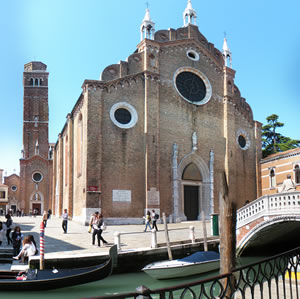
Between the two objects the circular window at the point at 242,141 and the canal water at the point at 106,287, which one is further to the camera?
the circular window at the point at 242,141

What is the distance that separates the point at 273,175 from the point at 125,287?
62.4 feet

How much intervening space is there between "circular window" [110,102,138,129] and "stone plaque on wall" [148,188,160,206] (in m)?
4.30

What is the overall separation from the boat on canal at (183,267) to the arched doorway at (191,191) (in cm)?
1177

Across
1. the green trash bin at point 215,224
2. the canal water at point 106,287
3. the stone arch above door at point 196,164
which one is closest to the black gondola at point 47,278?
the canal water at point 106,287

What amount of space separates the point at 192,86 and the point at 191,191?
7.58 meters

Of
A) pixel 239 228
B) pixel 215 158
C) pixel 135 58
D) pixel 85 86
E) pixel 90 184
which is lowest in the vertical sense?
pixel 239 228

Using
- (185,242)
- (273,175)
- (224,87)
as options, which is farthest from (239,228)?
(224,87)

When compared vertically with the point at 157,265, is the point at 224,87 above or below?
above

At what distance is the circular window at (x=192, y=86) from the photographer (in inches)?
994

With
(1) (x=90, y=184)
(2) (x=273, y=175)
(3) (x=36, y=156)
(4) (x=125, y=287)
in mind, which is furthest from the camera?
→ (3) (x=36, y=156)

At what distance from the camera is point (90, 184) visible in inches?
813

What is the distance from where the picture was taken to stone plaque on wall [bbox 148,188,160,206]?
21.9 metres

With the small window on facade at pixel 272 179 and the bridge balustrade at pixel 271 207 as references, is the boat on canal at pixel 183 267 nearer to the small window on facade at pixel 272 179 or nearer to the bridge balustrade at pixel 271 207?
the bridge balustrade at pixel 271 207

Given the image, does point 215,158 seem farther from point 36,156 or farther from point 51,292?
point 36,156
